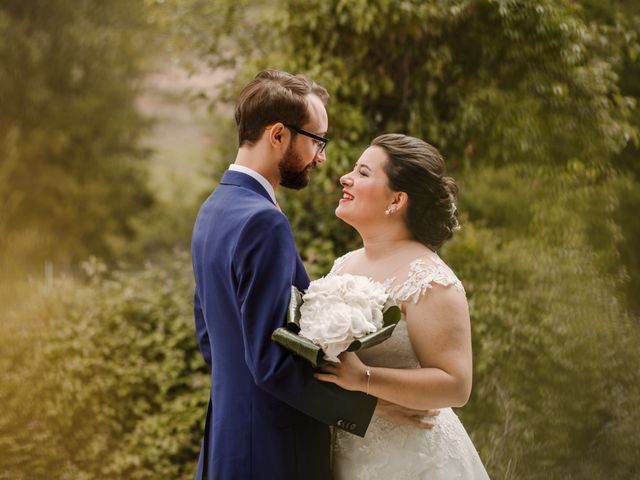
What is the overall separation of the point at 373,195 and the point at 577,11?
335 cm

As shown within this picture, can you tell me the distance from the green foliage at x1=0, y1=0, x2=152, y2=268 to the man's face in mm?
4791

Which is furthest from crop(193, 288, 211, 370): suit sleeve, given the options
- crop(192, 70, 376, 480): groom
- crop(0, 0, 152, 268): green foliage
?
crop(0, 0, 152, 268): green foliage

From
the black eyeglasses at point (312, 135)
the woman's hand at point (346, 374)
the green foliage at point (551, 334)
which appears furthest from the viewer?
the green foliage at point (551, 334)

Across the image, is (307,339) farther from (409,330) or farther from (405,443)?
(405,443)

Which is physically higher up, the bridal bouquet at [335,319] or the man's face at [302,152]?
the man's face at [302,152]

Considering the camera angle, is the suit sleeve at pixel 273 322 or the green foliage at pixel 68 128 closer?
the suit sleeve at pixel 273 322

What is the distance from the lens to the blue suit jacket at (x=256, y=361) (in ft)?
5.78

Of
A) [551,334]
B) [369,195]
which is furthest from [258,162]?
[551,334]

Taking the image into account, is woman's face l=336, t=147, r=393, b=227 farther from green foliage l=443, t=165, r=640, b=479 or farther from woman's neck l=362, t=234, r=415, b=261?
green foliage l=443, t=165, r=640, b=479

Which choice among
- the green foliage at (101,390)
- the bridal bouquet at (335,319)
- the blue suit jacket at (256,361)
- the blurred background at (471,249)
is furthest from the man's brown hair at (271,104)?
the green foliage at (101,390)

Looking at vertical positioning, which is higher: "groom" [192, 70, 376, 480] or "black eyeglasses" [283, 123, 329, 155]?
"black eyeglasses" [283, 123, 329, 155]

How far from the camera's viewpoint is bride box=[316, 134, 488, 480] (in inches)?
78.2

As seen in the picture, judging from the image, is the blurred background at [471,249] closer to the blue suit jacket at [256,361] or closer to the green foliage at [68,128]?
the green foliage at [68,128]

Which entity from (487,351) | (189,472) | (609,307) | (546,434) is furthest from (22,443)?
(609,307)
